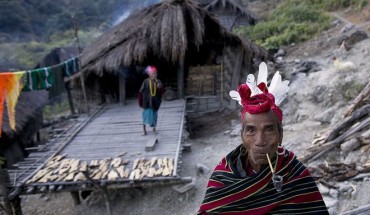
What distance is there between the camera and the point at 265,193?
181 centimetres

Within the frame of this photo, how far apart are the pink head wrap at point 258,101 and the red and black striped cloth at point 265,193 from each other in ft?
0.89

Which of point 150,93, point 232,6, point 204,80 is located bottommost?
point 204,80

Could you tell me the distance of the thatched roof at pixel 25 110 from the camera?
1127 cm

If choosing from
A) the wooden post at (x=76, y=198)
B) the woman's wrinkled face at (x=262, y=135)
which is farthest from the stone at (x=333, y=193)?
the wooden post at (x=76, y=198)

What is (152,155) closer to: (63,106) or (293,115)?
(293,115)

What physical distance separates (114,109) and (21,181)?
5.26 metres

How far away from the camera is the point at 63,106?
23.5 m

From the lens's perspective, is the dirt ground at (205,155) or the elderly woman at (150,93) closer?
the dirt ground at (205,155)

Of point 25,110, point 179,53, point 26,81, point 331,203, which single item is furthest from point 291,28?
point 331,203

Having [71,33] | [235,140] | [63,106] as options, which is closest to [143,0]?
[71,33]

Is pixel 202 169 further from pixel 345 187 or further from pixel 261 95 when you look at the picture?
pixel 261 95

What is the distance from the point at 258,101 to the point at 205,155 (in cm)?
719

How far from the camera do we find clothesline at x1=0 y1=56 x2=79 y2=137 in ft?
24.5

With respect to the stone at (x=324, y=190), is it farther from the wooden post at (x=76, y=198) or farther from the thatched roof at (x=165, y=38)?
the thatched roof at (x=165, y=38)
